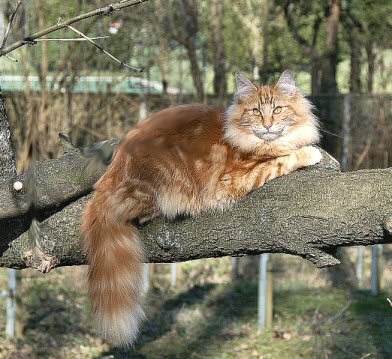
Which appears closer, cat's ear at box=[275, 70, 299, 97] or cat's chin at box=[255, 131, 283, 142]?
cat's chin at box=[255, 131, 283, 142]

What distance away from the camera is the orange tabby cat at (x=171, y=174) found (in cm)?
295

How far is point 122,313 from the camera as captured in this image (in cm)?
292

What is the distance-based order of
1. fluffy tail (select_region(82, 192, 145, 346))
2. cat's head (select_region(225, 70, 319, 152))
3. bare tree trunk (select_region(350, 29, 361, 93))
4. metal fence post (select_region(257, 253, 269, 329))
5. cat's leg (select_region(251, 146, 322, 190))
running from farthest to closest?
bare tree trunk (select_region(350, 29, 361, 93)) → metal fence post (select_region(257, 253, 269, 329)) → cat's head (select_region(225, 70, 319, 152)) → cat's leg (select_region(251, 146, 322, 190)) → fluffy tail (select_region(82, 192, 145, 346))

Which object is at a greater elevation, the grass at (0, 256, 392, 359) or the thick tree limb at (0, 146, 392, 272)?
the thick tree limb at (0, 146, 392, 272)

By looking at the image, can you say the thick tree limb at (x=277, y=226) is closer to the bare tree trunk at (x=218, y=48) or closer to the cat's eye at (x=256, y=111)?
the cat's eye at (x=256, y=111)

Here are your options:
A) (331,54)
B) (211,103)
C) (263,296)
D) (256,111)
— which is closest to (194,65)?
(211,103)

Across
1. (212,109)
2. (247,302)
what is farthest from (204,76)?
(212,109)

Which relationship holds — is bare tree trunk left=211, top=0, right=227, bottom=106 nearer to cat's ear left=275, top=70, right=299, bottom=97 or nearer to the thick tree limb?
cat's ear left=275, top=70, right=299, bottom=97

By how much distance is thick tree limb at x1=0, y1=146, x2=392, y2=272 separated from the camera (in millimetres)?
2600

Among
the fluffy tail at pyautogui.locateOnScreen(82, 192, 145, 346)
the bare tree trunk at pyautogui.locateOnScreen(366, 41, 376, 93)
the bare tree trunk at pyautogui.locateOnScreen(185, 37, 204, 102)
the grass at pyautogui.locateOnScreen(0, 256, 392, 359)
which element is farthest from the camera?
the bare tree trunk at pyautogui.locateOnScreen(366, 41, 376, 93)

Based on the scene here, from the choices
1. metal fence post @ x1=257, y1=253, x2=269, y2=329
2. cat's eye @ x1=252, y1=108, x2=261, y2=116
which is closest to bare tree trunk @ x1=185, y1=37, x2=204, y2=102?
metal fence post @ x1=257, y1=253, x2=269, y2=329

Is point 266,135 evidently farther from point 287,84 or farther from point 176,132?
point 176,132

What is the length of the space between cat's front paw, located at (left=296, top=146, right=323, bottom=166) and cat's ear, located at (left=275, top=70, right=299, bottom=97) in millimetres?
492

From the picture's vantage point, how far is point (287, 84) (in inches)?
142
